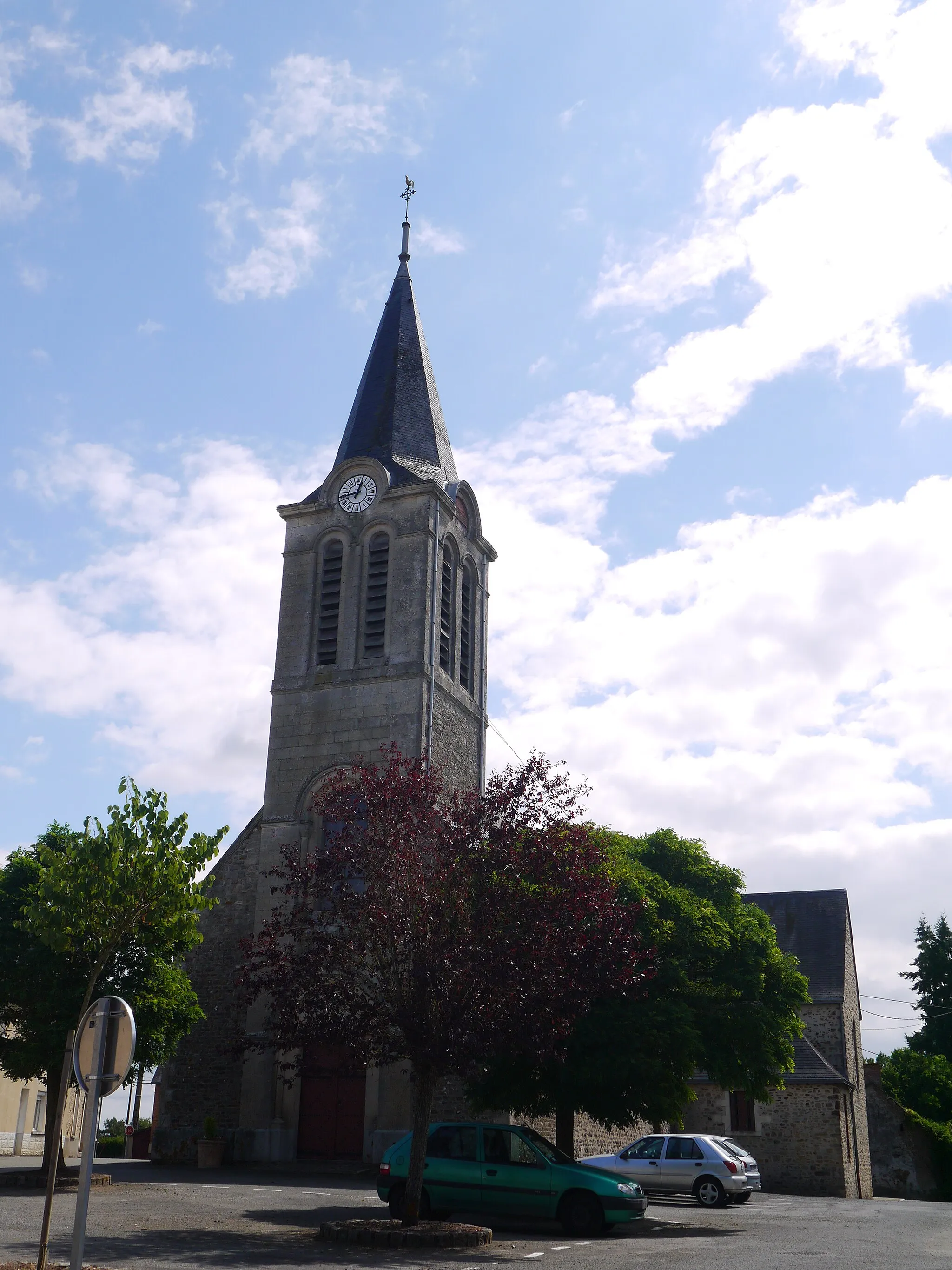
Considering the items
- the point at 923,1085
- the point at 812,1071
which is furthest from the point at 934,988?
the point at 812,1071

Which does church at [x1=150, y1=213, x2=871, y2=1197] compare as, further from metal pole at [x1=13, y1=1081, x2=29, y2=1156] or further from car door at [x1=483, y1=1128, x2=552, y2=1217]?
metal pole at [x1=13, y1=1081, x2=29, y2=1156]

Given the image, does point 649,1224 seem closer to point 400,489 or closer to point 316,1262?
point 316,1262

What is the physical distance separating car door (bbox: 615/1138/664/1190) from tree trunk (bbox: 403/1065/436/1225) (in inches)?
341

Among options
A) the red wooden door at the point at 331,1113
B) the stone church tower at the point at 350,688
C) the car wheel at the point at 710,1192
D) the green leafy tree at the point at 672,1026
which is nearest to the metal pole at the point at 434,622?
the stone church tower at the point at 350,688

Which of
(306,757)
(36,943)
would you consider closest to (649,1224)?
(36,943)

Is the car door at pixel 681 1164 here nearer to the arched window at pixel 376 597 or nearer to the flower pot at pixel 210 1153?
the flower pot at pixel 210 1153

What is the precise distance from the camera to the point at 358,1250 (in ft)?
38.5

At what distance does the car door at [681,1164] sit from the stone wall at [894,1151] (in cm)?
1900

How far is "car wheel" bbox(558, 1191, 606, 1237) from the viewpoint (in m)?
13.5

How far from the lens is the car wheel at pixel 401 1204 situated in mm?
13711

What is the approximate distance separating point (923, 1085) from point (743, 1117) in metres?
12.4

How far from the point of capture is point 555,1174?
13.8 metres

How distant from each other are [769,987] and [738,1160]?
3135mm

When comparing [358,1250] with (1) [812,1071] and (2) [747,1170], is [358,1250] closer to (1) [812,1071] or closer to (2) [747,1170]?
(2) [747,1170]
